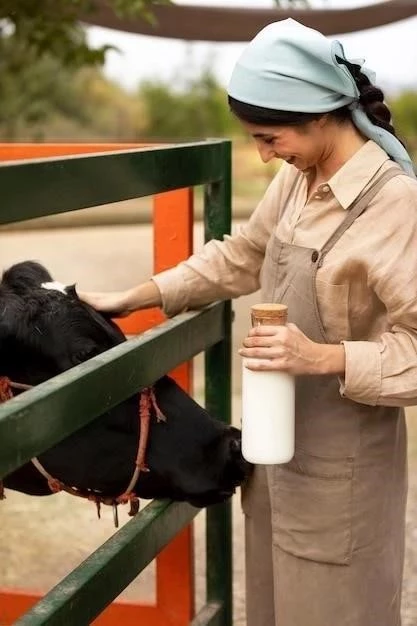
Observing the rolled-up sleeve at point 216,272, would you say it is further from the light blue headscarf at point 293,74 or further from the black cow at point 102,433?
the light blue headscarf at point 293,74

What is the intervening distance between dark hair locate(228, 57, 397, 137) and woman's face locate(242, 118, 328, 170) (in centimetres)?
1

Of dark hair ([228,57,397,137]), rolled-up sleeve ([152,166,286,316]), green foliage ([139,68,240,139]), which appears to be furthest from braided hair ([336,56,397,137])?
green foliage ([139,68,240,139])

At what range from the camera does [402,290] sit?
7.33ft

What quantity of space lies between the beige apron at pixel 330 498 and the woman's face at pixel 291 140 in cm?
15

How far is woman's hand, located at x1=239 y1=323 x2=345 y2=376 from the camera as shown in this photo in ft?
7.06

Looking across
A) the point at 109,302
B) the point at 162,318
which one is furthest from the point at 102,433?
the point at 162,318

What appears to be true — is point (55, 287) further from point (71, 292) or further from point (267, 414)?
point (267, 414)

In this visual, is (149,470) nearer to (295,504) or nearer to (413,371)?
(295,504)

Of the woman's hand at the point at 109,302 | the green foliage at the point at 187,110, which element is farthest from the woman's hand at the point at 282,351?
the green foliage at the point at 187,110

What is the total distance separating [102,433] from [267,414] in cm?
33

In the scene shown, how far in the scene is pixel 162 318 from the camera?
299 centimetres

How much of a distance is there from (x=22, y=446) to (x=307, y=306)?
0.71 m

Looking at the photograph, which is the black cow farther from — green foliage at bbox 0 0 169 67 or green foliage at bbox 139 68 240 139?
green foliage at bbox 139 68 240 139

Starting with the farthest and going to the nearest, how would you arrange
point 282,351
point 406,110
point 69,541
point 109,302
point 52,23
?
point 406,110 → point 52,23 → point 69,541 → point 109,302 → point 282,351
